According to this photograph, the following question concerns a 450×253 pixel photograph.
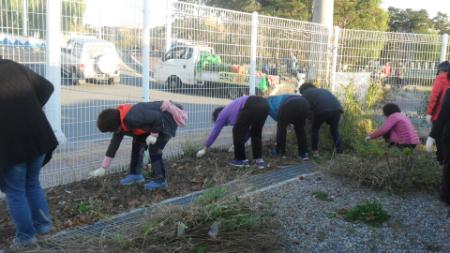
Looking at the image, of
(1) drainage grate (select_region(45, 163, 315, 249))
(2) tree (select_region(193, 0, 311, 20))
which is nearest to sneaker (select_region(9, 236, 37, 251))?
(1) drainage grate (select_region(45, 163, 315, 249))

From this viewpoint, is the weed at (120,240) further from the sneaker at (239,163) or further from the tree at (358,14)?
the tree at (358,14)

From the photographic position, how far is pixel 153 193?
19.1ft

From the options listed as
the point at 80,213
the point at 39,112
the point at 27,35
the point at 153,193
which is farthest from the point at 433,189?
the point at 27,35

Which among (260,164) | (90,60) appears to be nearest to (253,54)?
(260,164)

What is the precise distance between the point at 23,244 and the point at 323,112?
4797mm

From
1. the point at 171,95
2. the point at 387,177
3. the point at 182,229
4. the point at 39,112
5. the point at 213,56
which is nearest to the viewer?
the point at 182,229

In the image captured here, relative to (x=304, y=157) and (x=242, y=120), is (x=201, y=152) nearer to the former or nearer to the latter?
(x=242, y=120)

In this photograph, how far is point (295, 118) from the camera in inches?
291

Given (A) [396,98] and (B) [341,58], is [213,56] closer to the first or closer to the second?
(B) [341,58]

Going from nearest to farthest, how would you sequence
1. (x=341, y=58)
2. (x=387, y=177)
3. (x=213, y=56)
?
1. (x=387, y=177)
2. (x=213, y=56)
3. (x=341, y=58)

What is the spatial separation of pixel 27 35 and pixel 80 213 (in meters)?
2.12

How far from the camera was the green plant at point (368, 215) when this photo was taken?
15.4ft

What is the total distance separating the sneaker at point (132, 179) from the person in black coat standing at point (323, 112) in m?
2.87

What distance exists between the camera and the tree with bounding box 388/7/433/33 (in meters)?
43.0
